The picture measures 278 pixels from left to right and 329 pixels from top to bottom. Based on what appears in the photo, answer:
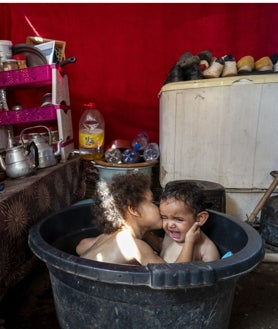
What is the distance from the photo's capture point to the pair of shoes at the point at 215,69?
4.85ft

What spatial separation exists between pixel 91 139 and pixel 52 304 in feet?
3.14

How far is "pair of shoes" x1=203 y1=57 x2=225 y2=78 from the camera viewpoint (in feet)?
4.85

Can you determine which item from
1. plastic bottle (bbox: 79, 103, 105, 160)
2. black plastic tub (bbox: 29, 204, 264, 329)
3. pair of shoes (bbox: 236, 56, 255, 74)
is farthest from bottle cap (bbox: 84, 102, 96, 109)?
black plastic tub (bbox: 29, 204, 264, 329)

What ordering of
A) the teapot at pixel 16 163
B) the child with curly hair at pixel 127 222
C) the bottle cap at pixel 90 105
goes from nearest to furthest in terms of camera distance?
1. the child with curly hair at pixel 127 222
2. the teapot at pixel 16 163
3. the bottle cap at pixel 90 105

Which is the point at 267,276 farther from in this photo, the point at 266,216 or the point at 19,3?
the point at 19,3

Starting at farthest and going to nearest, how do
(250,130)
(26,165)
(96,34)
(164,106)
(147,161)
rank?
(96,34)
(147,161)
(164,106)
(250,130)
(26,165)

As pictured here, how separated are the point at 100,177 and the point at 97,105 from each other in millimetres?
522

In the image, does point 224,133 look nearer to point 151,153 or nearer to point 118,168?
point 151,153

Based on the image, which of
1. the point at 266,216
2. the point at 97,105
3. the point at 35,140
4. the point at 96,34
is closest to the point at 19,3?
the point at 96,34

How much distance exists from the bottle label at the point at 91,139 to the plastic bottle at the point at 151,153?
28 cm

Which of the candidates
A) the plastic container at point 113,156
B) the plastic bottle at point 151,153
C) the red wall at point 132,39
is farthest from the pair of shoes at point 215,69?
the plastic container at point 113,156

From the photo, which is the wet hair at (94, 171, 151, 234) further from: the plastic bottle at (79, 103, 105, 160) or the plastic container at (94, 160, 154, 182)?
the plastic bottle at (79, 103, 105, 160)

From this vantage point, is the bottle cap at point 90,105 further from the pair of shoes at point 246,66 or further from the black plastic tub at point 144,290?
the black plastic tub at point 144,290

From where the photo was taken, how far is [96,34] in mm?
1862
